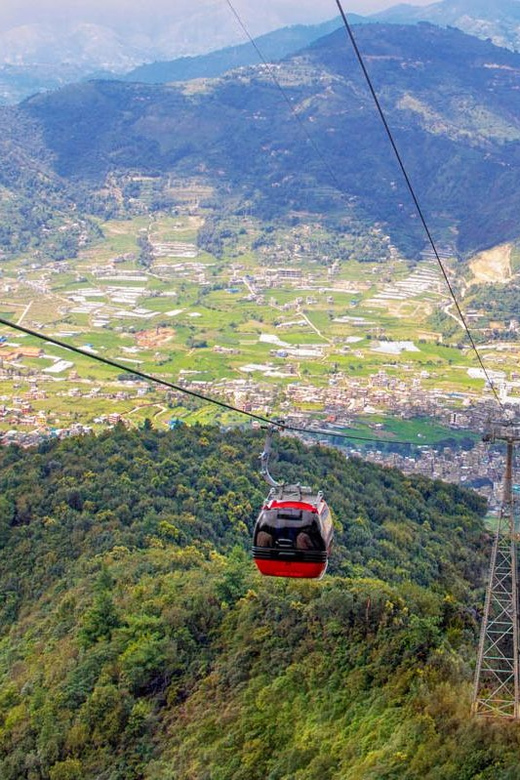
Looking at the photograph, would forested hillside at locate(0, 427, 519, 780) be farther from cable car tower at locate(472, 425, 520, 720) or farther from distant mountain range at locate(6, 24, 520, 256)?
distant mountain range at locate(6, 24, 520, 256)

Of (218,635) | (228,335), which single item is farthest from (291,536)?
(228,335)

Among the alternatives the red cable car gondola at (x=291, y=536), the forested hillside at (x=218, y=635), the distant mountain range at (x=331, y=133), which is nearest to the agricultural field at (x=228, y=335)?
the distant mountain range at (x=331, y=133)

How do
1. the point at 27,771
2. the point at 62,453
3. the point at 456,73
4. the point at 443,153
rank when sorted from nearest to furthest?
1. the point at 27,771
2. the point at 62,453
3. the point at 443,153
4. the point at 456,73

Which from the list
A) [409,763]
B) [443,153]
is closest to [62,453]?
[409,763]

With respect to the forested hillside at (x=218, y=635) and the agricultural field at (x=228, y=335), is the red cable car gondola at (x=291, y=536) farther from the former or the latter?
the agricultural field at (x=228, y=335)

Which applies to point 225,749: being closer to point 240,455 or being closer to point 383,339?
point 240,455

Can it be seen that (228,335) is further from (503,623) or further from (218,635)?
(503,623)

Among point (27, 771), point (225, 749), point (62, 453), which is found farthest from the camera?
point (62, 453)
